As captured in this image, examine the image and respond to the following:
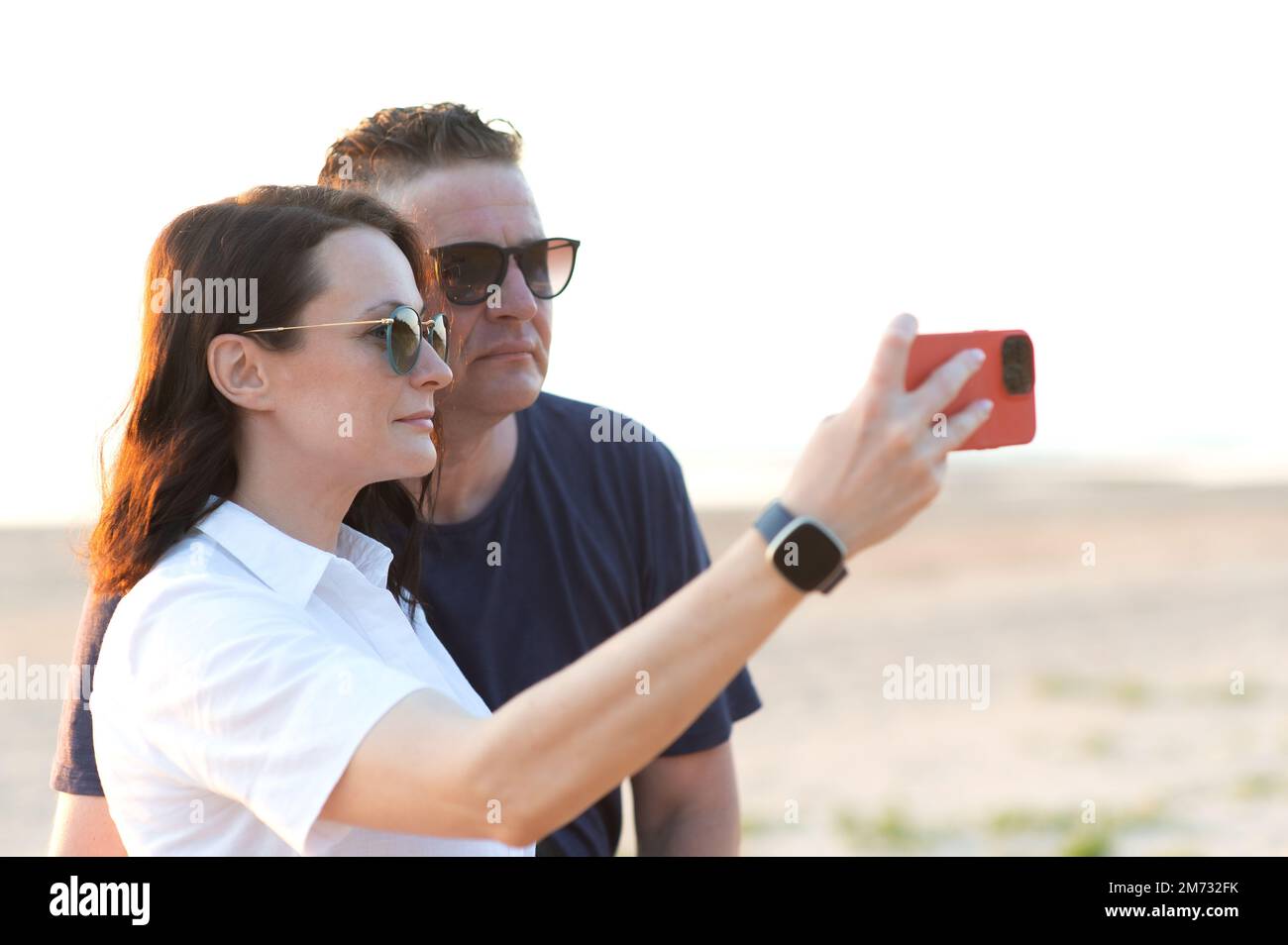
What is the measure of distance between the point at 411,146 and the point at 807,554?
2.16m

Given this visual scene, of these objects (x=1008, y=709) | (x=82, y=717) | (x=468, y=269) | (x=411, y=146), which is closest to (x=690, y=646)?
(x=82, y=717)

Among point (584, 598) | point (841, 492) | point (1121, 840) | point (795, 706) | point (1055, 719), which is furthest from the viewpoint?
point (795, 706)

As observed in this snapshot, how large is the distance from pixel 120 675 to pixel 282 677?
343 mm

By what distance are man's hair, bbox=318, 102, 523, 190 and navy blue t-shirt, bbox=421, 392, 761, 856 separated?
71 cm

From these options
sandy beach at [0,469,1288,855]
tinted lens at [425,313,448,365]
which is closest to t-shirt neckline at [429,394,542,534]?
tinted lens at [425,313,448,365]

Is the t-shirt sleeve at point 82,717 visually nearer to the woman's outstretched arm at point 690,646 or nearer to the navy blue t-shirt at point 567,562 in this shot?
the navy blue t-shirt at point 567,562

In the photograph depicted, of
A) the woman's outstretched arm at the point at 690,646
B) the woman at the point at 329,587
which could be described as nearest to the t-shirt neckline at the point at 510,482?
the woman at the point at 329,587

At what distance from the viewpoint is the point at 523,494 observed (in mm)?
3320

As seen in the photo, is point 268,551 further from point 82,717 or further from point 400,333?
point 82,717

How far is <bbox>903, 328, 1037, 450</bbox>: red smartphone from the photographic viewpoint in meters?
1.83
